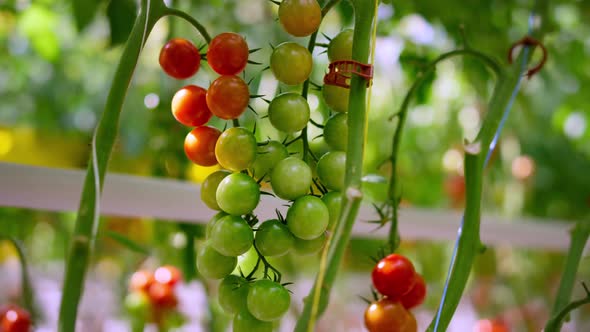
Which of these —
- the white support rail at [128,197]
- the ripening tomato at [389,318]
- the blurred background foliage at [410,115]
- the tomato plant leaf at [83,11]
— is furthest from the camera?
the blurred background foliage at [410,115]

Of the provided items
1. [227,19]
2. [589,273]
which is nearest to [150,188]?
[227,19]

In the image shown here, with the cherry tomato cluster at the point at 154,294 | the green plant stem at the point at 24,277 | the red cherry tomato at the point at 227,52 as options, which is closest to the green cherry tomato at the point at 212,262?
the red cherry tomato at the point at 227,52

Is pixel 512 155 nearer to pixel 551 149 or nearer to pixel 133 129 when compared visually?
pixel 551 149

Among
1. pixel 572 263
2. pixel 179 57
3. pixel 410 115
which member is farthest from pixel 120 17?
pixel 410 115

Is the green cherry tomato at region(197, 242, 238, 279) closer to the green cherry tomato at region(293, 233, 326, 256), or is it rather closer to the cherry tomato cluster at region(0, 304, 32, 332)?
the green cherry tomato at region(293, 233, 326, 256)

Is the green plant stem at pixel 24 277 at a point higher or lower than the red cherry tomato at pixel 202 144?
lower

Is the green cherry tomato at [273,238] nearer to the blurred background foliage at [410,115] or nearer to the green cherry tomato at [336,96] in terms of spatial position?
the green cherry tomato at [336,96]

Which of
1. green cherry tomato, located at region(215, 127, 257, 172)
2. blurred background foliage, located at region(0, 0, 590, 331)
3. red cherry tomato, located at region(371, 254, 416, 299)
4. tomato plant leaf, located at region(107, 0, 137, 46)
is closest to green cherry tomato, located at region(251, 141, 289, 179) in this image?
green cherry tomato, located at region(215, 127, 257, 172)
